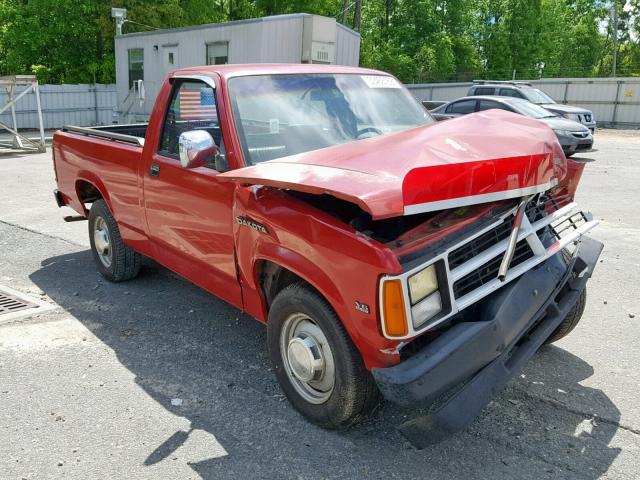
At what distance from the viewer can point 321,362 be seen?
3.19 meters

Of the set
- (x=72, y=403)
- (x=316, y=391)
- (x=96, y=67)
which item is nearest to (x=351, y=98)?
(x=316, y=391)

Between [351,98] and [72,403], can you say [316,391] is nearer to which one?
[72,403]

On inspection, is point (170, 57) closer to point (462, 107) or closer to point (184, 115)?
point (462, 107)

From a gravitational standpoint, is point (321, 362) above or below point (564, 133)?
below

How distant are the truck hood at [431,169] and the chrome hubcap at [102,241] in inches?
116

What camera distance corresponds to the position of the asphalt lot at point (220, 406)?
9.95ft

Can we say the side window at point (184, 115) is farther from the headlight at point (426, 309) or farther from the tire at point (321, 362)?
the headlight at point (426, 309)

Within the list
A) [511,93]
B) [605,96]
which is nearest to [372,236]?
[511,93]

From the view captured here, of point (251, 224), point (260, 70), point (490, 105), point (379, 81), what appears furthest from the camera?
point (490, 105)

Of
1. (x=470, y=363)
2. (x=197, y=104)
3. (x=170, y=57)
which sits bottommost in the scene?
(x=470, y=363)

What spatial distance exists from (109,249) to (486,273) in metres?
3.91

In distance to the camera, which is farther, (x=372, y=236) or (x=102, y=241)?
(x=102, y=241)

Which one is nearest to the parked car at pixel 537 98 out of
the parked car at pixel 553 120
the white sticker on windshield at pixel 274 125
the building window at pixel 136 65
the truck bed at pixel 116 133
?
the parked car at pixel 553 120

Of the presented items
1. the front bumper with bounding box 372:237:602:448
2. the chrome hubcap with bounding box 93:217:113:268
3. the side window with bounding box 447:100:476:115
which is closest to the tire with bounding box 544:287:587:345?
the front bumper with bounding box 372:237:602:448
